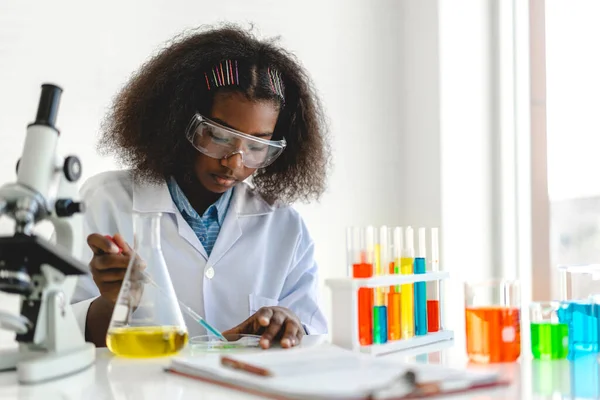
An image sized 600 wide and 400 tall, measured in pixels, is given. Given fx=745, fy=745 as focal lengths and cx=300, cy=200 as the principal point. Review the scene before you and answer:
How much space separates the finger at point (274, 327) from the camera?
1.43 m

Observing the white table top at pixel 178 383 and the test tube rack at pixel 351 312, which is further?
the test tube rack at pixel 351 312

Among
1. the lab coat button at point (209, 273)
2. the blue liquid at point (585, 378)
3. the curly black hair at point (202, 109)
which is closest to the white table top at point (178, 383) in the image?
the blue liquid at point (585, 378)

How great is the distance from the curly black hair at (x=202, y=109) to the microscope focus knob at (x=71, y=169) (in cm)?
73

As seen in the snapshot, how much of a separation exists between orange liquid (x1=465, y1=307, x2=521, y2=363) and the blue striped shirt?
87 cm

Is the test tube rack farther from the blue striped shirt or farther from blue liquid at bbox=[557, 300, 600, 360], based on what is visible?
the blue striped shirt

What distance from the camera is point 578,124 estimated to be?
319 centimetres

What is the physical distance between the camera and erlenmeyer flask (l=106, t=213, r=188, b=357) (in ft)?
4.15

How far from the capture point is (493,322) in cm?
127

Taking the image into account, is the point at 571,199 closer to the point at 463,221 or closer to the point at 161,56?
the point at 463,221

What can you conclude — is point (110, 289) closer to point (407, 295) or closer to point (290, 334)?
point (290, 334)

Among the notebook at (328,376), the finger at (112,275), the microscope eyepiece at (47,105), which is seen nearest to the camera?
the notebook at (328,376)

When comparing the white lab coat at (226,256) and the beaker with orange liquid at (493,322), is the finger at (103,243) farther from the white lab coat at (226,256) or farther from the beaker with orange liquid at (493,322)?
the beaker with orange liquid at (493,322)

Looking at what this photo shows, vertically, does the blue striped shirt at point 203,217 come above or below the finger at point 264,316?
above

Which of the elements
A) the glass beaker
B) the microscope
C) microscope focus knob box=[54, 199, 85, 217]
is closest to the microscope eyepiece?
the microscope
